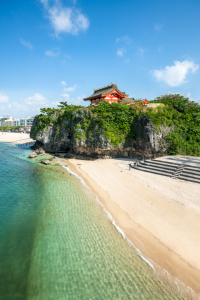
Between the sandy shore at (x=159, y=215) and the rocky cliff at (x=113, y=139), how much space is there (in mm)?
7128

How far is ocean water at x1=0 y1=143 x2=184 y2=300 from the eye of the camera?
5324 millimetres

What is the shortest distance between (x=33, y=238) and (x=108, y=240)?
4.13 meters

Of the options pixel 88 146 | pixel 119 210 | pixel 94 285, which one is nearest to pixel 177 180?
pixel 119 210

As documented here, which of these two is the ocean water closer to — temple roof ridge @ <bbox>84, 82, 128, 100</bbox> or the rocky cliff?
the rocky cliff

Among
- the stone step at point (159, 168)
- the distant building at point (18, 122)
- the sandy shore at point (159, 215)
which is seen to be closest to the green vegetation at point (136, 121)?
the stone step at point (159, 168)

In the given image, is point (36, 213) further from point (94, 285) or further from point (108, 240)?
point (94, 285)

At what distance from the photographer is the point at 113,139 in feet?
77.8

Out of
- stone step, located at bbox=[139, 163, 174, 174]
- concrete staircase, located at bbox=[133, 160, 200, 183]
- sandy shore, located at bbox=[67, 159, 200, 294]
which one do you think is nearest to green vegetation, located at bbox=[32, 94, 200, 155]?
concrete staircase, located at bbox=[133, 160, 200, 183]

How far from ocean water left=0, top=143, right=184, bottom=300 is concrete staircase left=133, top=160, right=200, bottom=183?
8.84 m

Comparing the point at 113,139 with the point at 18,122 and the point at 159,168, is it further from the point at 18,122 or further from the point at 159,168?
the point at 18,122

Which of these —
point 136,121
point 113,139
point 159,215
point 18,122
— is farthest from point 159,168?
point 18,122

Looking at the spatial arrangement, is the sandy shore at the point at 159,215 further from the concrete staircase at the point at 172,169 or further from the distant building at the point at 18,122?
the distant building at the point at 18,122

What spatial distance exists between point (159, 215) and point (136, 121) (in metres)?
17.1

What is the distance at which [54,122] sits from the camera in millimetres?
30625
